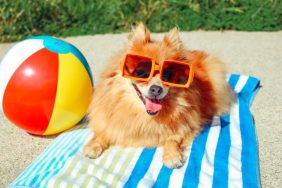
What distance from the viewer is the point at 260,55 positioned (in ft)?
20.9

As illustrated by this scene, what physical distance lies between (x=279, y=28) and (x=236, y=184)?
4391 millimetres

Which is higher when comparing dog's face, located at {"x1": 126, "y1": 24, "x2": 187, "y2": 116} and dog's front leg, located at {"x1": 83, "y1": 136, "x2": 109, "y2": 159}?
dog's face, located at {"x1": 126, "y1": 24, "x2": 187, "y2": 116}

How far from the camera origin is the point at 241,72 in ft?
19.4

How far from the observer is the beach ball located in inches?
154

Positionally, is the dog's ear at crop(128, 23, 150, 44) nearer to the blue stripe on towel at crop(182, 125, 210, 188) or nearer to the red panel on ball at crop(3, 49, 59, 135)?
the red panel on ball at crop(3, 49, 59, 135)

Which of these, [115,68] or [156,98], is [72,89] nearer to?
[115,68]

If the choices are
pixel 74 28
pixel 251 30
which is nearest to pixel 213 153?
pixel 251 30

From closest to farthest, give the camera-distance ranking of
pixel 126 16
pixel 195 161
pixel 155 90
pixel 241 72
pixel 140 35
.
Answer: pixel 155 90, pixel 140 35, pixel 195 161, pixel 241 72, pixel 126 16

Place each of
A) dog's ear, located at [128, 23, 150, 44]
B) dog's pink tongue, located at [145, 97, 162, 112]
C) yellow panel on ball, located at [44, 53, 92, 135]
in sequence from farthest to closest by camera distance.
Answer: yellow panel on ball, located at [44, 53, 92, 135] → dog's ear, located at [128, 23, 150, 44] → dog's pink tongue, located at [145, 97, 162, 112]

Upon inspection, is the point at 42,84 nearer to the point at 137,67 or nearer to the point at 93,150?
the point at 93,150

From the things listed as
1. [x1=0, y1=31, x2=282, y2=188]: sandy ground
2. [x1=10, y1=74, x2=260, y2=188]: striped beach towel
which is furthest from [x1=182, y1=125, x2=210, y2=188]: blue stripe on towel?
[x1=0, y1=31, x2=282, y2=188]: sandy ground

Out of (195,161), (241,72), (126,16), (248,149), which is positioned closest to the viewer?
(195,161)

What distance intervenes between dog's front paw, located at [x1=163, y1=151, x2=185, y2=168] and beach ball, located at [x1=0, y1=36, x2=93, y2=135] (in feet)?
3.28

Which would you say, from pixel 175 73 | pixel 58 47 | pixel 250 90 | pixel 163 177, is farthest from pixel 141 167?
pixel 250 90
